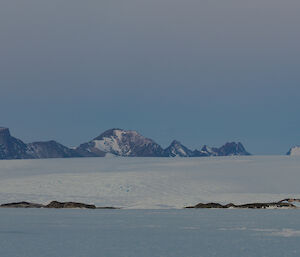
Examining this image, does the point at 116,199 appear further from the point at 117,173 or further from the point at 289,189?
the point at 289,189

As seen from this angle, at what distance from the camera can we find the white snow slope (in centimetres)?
4419

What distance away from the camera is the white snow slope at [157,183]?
145ft

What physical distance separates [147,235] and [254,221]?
28.6 ft

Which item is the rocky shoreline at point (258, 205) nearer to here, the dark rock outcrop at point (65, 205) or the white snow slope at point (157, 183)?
the white snow slope at point (157, 183)

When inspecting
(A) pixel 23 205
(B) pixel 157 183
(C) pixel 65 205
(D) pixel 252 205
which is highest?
(B) pixel 157 183

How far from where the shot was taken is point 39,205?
43.9 meters

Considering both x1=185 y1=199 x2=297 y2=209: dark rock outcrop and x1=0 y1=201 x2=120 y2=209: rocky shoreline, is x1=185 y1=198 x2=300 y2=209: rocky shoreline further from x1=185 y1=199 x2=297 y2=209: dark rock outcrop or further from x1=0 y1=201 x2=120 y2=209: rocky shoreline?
x1=0 y1=201 x2=120 y2=209: rocky shoreline

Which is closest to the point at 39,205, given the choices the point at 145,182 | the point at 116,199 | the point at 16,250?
the point at 116,199

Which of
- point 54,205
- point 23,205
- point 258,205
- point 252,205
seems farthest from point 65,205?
Answer: point 258,205

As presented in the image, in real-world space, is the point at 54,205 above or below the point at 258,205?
below

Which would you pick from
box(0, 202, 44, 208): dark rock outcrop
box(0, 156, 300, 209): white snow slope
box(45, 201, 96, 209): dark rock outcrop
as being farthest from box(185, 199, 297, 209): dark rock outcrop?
box(0, 202, 44, 208): dark rock outcrop

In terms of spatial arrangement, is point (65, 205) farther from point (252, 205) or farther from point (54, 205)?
point (252, 205)

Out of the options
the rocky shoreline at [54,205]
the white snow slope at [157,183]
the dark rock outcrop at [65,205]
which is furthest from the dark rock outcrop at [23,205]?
the dark rock outcrop at [65,205]

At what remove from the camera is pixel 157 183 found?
4700cm
